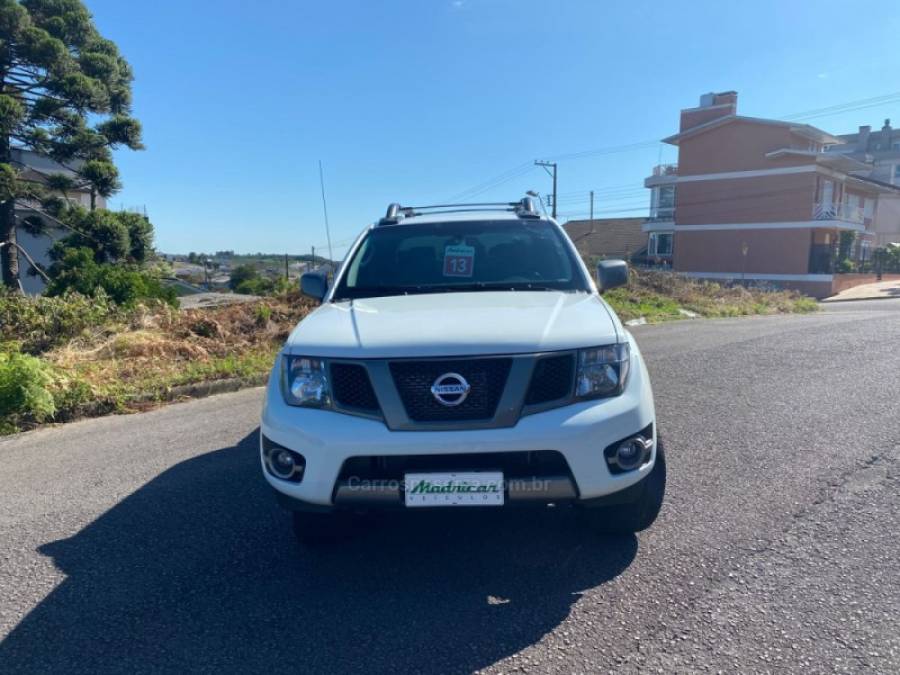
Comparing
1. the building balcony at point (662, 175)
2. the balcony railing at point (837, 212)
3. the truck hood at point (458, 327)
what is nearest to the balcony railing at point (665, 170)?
the building balcony at point (662, 175)

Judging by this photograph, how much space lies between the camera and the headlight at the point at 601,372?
269 cm

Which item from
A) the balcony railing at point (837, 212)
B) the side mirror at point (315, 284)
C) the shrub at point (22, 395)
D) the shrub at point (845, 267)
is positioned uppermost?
the balcony railing at point (837, 212)

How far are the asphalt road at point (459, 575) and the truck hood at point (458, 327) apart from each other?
43.7 inches

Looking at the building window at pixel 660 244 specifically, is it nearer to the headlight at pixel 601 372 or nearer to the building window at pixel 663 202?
the building window at pixel 663 202

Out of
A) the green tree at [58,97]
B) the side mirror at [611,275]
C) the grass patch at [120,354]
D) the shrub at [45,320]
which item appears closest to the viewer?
the side mirror at [611,275]

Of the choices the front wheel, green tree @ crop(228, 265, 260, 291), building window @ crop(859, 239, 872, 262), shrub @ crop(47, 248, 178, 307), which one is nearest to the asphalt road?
the front wheel

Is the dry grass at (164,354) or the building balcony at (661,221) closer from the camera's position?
the dry grass at (164,354)

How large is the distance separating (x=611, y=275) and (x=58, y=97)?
15692mm

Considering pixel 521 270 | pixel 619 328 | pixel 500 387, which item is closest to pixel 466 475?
pixel 500 387

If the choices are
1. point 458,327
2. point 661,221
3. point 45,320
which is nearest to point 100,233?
point 45,320

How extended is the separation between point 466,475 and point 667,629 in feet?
3.29

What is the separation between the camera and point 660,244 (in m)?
44.7

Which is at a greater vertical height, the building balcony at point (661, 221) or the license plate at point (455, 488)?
the building balcony at point (661, 221)

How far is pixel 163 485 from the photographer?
13.7ft
